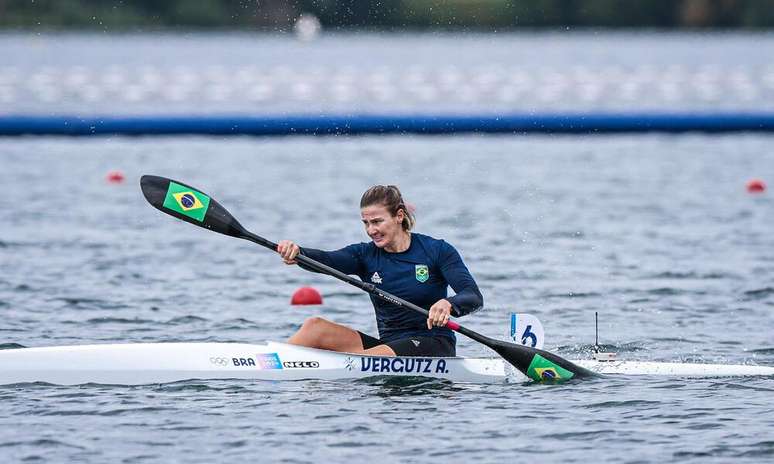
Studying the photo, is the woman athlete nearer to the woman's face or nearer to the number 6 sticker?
the woman's face

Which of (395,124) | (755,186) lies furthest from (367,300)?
(395,124)

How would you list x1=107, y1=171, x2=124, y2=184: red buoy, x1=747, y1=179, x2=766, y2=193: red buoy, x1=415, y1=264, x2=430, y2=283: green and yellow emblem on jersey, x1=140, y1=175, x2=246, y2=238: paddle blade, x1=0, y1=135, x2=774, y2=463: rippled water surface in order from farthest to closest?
x1=107, y1=171, x2=124, y2=184: red buoy < x1=747, y1=179, x2=766, y2=193: red buoy < x1=140, y1=175, x2=246, y2=238: paddle blade < x1=415, y1=264, x2=430, y2=283: green and yellow emblem on jersey < x1=0, y1=135, x2=774, y2=463: rippled water surface

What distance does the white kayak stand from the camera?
877 cm

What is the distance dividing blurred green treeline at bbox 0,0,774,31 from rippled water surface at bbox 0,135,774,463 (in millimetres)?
43916

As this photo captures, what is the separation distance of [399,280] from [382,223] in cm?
39

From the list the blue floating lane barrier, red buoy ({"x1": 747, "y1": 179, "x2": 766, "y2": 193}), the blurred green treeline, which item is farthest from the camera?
the blurred green treeline

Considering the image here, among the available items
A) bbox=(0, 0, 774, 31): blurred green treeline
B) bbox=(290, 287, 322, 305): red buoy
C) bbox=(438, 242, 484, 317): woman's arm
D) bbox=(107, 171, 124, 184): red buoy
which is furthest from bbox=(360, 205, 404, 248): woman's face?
bbox=(0, 0, 774, 31): blurred green treeline

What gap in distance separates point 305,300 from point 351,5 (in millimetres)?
59186

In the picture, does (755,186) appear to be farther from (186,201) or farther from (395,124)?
(186,201)

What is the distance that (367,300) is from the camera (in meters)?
12.3

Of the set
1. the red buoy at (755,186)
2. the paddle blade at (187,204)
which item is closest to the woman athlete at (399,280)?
the paddle blade at (187,204)

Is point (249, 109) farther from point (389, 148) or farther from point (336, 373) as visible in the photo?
point (336, 373)

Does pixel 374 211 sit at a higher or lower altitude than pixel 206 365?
higher

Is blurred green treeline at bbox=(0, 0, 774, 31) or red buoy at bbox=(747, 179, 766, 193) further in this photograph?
blurred green treeline at bbox=(0, 0, 774, 31)
